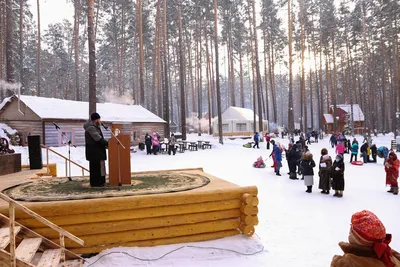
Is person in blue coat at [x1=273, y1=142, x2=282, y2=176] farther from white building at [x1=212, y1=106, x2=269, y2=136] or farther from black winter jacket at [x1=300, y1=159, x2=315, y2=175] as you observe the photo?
white building at [x1=212, y1=106, x2=269, y2=136]

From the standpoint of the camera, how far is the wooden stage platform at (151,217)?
Result: 471 cm

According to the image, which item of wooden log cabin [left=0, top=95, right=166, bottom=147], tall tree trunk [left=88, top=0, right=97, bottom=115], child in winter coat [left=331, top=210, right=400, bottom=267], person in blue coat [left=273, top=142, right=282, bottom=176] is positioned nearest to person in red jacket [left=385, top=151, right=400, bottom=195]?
person in blue coat [left=273, top=142, right=282, bottom=176]

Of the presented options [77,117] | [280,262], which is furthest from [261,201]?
[77,117]

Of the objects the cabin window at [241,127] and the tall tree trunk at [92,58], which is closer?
the tall tree trunk at [92,58]

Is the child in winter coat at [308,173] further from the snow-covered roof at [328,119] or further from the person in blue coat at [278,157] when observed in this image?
the snow-covered roof at [328,119]

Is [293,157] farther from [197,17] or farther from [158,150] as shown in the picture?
[197,17]

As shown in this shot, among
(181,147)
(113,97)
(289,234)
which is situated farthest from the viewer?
(113,97)

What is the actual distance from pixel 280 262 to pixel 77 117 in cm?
2094

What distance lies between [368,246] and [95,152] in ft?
18.4

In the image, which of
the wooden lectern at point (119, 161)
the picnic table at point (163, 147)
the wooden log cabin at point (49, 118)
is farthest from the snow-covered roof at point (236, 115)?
the wooden lectern at point (119, 161)

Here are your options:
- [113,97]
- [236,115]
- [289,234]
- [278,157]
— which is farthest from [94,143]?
[113,97]

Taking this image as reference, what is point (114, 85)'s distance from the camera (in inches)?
1943

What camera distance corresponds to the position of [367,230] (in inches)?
82.7

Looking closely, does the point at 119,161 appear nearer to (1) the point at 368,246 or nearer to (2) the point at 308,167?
(1) the point at 368,246
